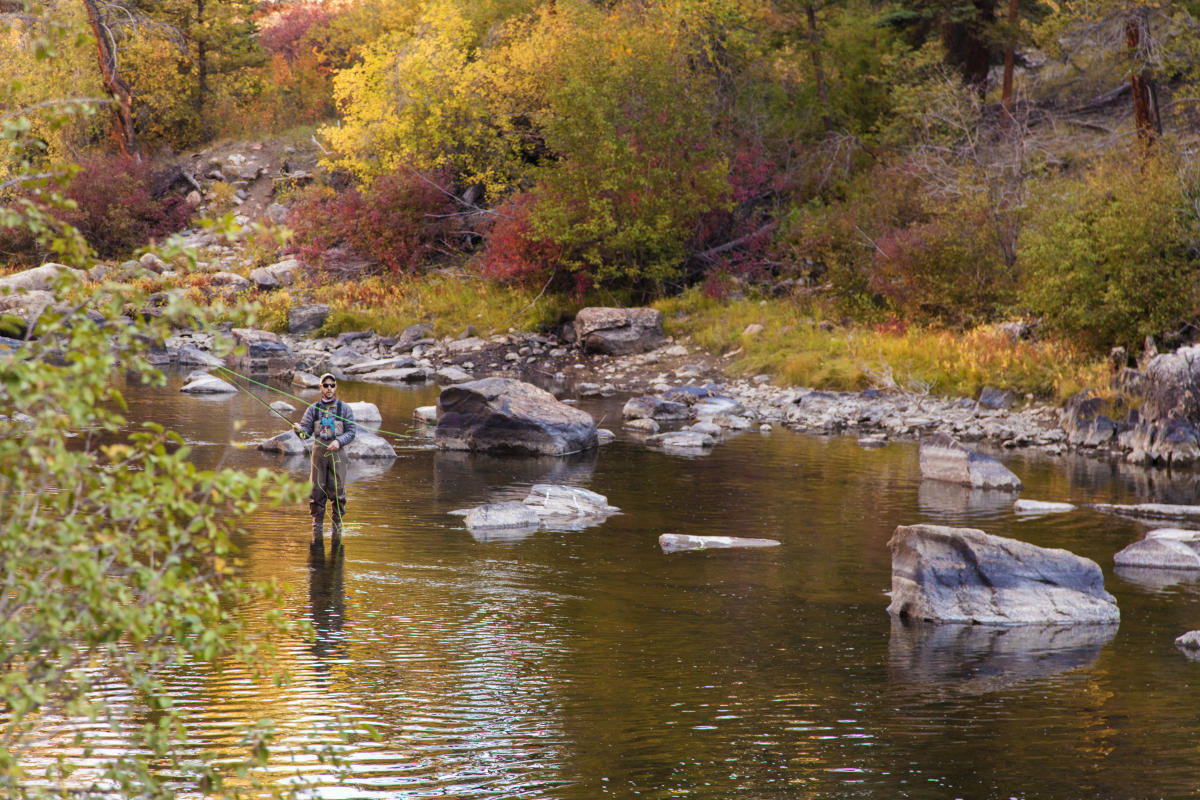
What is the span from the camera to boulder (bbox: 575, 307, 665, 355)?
32.2 m

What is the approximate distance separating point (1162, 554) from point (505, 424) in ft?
33.8

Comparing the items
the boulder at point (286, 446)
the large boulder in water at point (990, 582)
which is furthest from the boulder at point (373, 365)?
the large boulder in water at point (990, 582)

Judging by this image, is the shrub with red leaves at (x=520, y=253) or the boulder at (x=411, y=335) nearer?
the boulder at (x=411, y=335)

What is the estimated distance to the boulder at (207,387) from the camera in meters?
26.1

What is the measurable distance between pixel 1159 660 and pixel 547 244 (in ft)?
85.9

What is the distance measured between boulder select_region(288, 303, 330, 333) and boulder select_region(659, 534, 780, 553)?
24324 millimetres

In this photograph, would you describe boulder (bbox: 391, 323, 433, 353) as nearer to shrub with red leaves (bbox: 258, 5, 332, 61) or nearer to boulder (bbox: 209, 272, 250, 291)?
boulder (bbox: 209, 272, 250, 291)

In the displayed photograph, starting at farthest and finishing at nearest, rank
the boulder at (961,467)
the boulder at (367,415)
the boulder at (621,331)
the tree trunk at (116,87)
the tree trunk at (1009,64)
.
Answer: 1. the tree trunk at (116,87)
2. the tree trunk at (1009,64)
3. the boulder at (621,331)
4. the boulder at (367,415)
5. the boulder at (961,467)

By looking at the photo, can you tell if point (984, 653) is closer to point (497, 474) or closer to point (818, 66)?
point (497, 474)

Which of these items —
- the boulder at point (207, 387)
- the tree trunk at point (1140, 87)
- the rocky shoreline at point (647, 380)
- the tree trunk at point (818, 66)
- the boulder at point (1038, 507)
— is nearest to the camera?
the boulder at point (1038, 507)

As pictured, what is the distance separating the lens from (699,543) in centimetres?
1388

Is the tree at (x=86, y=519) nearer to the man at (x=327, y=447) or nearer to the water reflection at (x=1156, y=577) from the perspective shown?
the man at (x=327, y=447)

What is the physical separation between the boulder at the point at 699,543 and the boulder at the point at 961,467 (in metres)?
5.28

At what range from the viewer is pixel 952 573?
1129 centimetres
